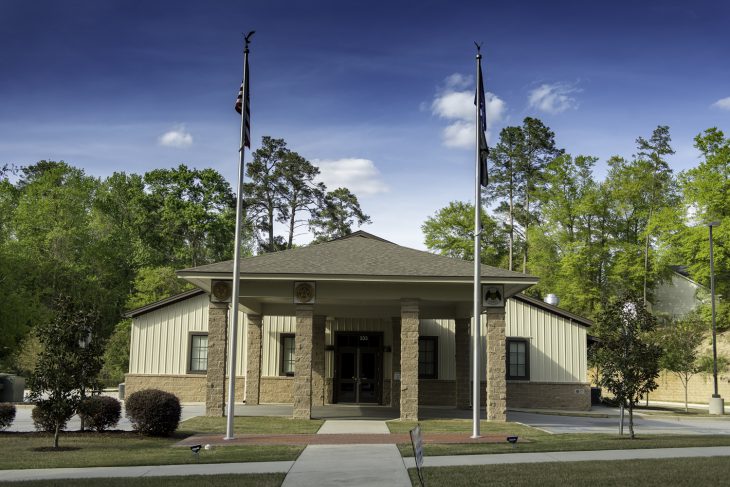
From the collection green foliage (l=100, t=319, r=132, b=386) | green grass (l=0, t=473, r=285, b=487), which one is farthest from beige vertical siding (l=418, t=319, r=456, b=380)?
green foliage (l=100, t=319, r=132, b=386)

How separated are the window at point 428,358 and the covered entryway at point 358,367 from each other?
76.1 inches

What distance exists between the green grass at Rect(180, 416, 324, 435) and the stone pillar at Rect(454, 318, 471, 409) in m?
8.29

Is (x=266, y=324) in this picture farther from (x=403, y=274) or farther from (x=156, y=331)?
(x=403, y=274)

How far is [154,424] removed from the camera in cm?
1777

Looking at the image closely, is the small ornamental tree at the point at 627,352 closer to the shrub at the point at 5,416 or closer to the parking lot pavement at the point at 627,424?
the parking lot pavement at the point at 627,424

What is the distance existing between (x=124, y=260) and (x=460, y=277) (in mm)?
41647

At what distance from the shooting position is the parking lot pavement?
20438 mm

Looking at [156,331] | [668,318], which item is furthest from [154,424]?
[668,318]

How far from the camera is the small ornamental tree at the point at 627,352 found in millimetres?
17391

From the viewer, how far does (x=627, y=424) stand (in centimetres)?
2291

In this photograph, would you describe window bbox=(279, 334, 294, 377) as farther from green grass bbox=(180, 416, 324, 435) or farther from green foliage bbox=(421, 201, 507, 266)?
green foliage bbox=(421, 201, 507, 266)

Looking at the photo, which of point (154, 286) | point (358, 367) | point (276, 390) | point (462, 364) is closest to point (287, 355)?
point (276, 390)

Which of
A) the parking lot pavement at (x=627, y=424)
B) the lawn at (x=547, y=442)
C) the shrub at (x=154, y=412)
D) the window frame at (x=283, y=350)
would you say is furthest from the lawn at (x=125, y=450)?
the window frame at (x=283, y=350)

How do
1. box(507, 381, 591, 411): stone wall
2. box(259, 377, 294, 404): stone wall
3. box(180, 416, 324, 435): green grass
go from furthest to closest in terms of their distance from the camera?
box(259, 377, 294, 404): stone wall, box(507, 381, 591, 411): stone wall, box(180, 416, 324, 435): green grass
